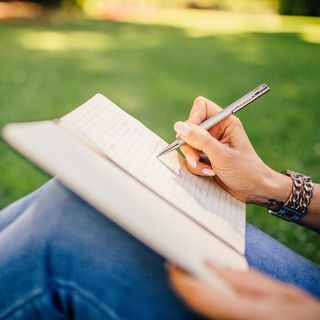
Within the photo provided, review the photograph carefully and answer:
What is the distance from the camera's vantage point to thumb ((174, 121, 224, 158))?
3.34ft

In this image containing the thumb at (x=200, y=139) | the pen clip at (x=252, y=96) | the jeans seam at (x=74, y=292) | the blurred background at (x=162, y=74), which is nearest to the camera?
the jeans seam at (x=74, y=292)

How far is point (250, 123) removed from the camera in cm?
317

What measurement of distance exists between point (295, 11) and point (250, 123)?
370 inches

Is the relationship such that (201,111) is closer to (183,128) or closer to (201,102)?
(201,102)

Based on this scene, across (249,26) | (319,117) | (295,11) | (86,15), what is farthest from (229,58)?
(295,11)

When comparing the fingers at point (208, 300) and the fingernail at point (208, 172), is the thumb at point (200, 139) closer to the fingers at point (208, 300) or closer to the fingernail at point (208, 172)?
the fingernail at point (208, 172)

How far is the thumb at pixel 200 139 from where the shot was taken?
1.02 meters

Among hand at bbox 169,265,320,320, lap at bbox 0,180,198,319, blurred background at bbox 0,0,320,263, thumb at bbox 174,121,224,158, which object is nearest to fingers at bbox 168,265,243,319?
hand at bbox 169,265,320,320

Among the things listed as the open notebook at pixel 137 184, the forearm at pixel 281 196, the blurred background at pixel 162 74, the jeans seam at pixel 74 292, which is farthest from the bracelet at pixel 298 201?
the blurred background at pixel 162 74

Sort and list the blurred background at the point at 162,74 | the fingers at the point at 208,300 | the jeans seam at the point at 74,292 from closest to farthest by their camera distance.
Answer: the fingers at the point at 208,300, the jeans seam at the point at 74,292, the blurred background at the point at 162,74

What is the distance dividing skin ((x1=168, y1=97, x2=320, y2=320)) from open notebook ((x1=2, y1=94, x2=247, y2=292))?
3 centimetres

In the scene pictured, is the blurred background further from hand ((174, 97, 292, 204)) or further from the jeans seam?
the jeans seam

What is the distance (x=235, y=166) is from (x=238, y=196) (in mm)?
76

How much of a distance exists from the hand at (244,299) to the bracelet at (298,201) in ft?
1.72
